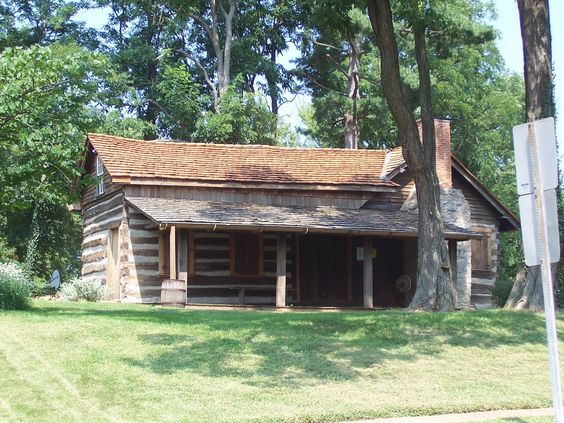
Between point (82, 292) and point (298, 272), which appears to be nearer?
point (82, 292)

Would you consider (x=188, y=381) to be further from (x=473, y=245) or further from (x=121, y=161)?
(x=473, y=245)

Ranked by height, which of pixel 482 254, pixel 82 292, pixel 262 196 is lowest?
pixel 82 292

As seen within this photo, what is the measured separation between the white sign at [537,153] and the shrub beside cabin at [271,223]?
14.6 meters

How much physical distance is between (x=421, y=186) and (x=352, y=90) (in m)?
23.1

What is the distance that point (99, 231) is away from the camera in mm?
27109

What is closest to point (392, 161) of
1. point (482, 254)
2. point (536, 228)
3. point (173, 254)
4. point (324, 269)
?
point (324, 269)

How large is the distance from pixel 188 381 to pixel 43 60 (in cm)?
781

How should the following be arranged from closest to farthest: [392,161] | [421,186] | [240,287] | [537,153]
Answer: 1. [537,153]
2. [421,186]
3. [240,287]
4. [392,161]

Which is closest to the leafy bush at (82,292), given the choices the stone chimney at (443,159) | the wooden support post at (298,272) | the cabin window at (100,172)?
the cabin window at (100,172)

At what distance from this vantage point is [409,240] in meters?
27.1

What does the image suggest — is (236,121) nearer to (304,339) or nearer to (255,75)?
(255,75)

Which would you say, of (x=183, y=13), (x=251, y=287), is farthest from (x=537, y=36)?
(x=183, y=13)

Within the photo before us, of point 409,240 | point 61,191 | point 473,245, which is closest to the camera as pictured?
point 61,191

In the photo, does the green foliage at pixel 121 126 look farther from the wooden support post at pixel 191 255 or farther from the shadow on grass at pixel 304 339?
the shadow on grass at pixel 304 339
